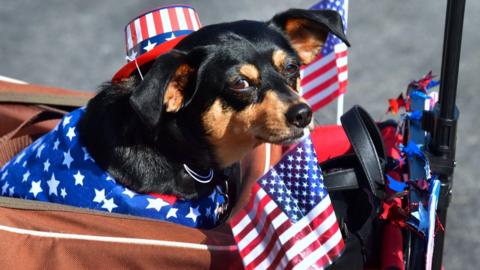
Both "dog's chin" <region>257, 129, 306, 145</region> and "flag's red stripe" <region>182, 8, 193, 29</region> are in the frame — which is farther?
"flag's red stripe" <region>182, 8, 193, 29</region>

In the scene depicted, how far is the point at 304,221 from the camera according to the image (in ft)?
6.93

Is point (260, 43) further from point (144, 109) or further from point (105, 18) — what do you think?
point (105, 18)

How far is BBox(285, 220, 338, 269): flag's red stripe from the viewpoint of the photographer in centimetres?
208

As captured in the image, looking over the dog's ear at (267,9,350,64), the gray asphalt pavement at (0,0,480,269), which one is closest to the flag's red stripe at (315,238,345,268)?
the dog's ear at (267,9,350,64)

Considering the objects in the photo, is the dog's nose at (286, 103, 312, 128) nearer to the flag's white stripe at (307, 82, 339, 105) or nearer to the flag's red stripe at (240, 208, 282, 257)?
the flag's red stripe at (240, 208, 282, 257)

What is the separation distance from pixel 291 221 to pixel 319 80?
1.58 meters

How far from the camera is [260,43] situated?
2459 mm

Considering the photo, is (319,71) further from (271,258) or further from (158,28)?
(271,258)

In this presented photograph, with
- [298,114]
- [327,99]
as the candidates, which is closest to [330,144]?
[298,114]

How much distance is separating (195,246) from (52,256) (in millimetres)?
481

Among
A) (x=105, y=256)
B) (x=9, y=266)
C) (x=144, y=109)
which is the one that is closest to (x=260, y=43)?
(x=144, y=109)

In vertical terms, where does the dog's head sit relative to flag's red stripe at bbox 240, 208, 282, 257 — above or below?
above

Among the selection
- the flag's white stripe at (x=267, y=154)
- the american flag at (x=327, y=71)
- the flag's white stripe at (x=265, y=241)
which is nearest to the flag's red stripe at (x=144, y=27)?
the flag's white stripe at (x=267, y=154)

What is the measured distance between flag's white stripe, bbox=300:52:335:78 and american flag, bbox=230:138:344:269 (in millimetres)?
1406
